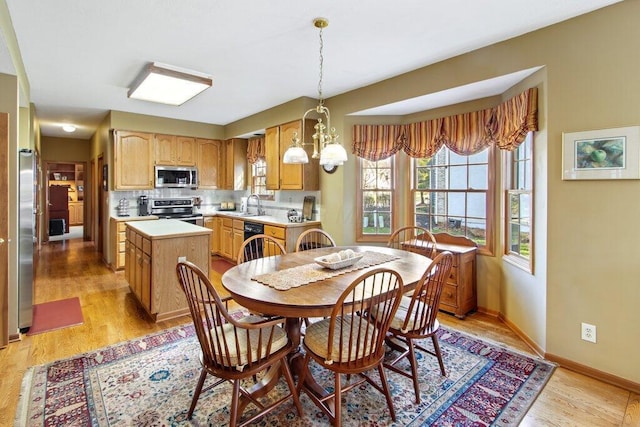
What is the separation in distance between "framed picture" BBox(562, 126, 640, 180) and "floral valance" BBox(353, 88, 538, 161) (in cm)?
38

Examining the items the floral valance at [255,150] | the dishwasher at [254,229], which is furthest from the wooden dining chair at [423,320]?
the floral valance at [255,150]

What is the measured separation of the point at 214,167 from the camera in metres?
6.38

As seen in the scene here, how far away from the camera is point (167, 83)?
3512mm

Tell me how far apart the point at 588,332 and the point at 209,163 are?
5889mm

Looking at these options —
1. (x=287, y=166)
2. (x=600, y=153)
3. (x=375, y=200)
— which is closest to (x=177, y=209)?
(x=287, y=166)

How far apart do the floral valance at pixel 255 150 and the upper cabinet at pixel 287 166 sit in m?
0.87

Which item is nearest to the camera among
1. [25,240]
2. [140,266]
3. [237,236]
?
[25,240]

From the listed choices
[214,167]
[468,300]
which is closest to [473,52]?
[468,300]

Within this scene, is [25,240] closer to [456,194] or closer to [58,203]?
[456,194]

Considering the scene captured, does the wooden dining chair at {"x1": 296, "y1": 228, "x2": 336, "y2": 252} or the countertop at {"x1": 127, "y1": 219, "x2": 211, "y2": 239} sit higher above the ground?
the countertop at {"x1": 127, "y1": 219, "x2": 211, "y2": 239}

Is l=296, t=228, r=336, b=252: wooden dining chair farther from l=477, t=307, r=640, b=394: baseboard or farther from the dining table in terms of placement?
l=477, t=307, r=640, b=394: baseboard

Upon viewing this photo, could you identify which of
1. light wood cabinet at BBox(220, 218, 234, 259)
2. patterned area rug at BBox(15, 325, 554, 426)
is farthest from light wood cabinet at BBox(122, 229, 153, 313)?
light wood cabinet at BBox(220, 218, 234, 259)

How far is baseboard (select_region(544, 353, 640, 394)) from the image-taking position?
219 centimetres

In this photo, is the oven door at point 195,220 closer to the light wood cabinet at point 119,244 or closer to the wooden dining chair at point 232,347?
the light wood cabinet at point 119,244
